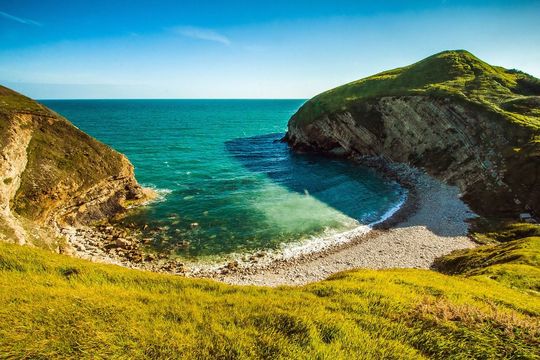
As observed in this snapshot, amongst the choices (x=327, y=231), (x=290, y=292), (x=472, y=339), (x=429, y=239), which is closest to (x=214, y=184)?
(x=327, y=231)

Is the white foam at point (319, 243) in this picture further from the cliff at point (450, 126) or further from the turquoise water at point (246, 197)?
the cliff at point (450, 126)

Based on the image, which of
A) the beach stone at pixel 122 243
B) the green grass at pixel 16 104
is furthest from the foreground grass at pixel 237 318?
the green grass at pixel 16 104

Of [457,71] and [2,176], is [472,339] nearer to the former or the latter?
[2,176]

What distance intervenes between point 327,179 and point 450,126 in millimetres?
30707

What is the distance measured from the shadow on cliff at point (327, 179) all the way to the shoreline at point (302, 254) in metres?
6.63

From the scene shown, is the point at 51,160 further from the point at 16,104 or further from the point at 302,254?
the point at 302,254

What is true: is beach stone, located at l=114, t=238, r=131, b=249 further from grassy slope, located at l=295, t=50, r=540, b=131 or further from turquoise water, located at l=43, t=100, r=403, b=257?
grassy slope, located at l=295, t=50, r=540, b=131

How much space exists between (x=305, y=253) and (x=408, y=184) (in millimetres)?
35878

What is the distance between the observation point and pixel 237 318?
Answer: 37.2 feet

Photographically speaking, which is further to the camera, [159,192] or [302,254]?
[159,192]

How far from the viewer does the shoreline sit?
3102 cm

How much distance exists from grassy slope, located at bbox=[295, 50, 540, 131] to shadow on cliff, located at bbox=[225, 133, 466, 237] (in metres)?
19.8

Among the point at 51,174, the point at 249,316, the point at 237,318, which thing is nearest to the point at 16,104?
the point at 51,174

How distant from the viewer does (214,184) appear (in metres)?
59.8
